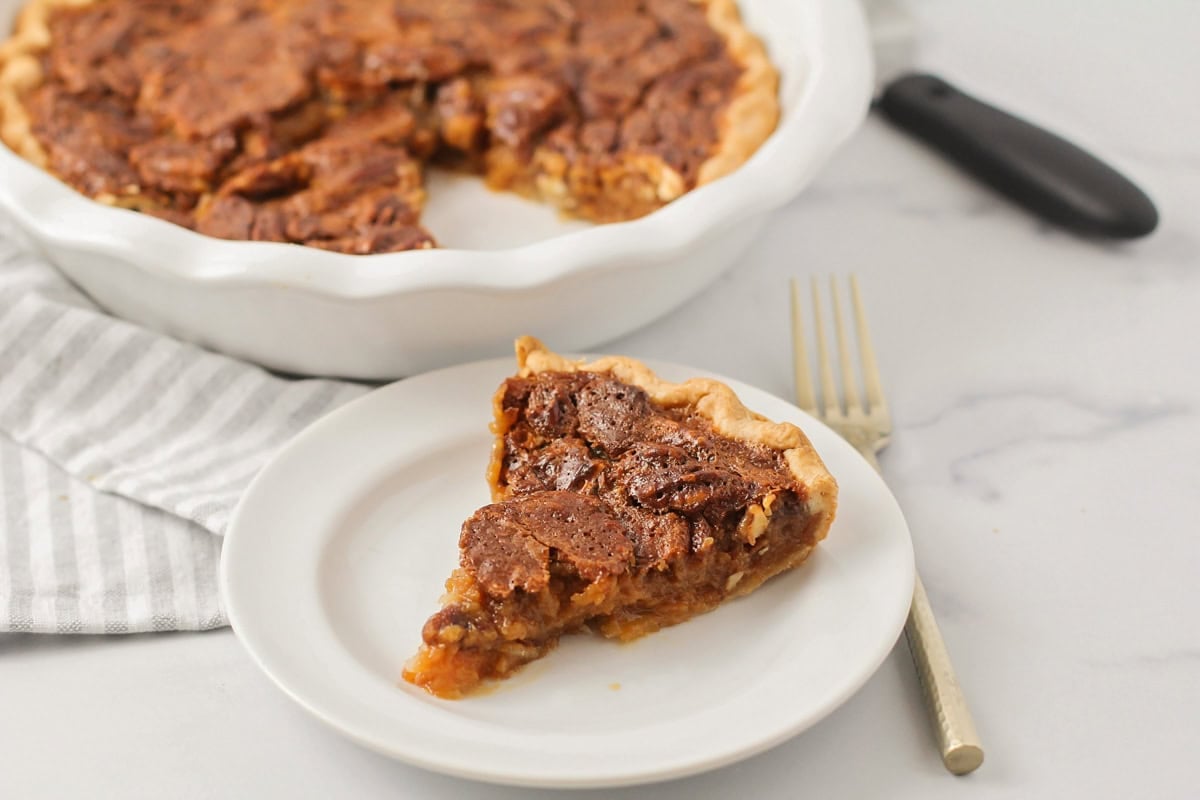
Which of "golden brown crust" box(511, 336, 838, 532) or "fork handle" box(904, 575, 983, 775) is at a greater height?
"golden brown crust" box(511, 336, 838, 532)

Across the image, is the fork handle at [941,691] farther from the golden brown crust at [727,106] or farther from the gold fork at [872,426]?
the golden brown crust at [727,106]

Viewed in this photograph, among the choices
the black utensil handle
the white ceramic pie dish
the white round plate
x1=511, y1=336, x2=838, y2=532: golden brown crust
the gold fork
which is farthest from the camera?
the black utensil handle

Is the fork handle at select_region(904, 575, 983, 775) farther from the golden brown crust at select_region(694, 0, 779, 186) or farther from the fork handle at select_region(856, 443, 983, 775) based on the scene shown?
the golden brown crust at select_region(694, 0, 779, 186)

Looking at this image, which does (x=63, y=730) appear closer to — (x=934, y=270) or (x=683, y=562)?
(x=683, y=562)

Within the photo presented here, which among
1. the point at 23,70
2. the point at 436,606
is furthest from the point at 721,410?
the point at 23,70

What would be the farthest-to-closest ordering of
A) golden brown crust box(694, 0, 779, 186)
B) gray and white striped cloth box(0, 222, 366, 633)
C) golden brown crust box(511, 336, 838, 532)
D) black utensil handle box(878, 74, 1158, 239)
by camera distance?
black utensil handle box(878, 74, 1158, 239)
golden brown crust box(694, 0, 779, 186)
gray and white striped cloth box(0, 222, 366, 633)
golden brown crust box(511, 336, 838, 532)

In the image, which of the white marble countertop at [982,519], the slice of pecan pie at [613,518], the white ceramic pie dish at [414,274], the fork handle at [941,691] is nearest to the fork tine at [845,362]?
the white marble countertop at [982,519]

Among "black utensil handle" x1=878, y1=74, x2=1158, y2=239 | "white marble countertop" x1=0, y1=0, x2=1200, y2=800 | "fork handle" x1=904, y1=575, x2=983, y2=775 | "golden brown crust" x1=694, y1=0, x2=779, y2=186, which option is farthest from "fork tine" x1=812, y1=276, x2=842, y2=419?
"black utensil handle" x1=878, y1=74, x2=1158, y2=239
